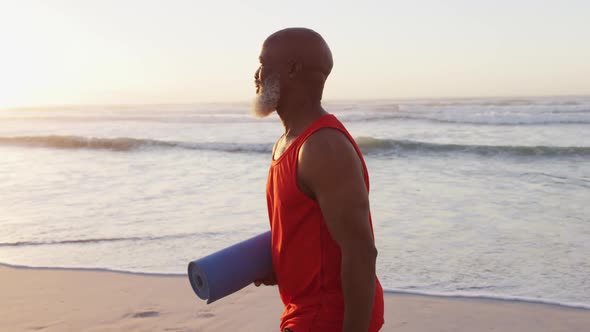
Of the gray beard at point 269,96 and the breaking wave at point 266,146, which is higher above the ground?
the gray beard at point 269,96

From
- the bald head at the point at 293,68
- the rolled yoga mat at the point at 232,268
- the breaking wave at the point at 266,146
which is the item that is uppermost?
the bald head at the point at 293,68

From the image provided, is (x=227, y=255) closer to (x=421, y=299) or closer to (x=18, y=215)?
(x=421, y=299)

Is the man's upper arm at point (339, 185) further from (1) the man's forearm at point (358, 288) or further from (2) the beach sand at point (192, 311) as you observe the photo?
(2) the beach sand at point (192, 311)

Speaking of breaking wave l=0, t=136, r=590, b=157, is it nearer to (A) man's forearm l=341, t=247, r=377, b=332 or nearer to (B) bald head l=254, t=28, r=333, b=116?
(B) bald head l=254, t=28, r=333, b=116

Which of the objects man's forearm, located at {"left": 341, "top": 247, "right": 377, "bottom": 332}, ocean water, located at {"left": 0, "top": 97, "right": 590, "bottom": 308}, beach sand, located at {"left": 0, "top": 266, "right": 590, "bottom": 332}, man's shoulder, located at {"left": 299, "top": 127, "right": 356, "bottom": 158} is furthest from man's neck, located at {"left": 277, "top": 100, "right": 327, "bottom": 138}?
ocean water, located at {"left": 0, "top": 97, "right": 590, "bottom": 308}

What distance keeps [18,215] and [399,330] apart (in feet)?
19.7

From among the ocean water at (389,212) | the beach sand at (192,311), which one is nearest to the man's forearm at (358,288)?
the beach sand at (192,311)

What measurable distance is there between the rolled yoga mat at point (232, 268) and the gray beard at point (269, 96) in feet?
1.52

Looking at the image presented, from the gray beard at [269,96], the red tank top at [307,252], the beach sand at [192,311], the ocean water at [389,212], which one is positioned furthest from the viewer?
the ocean water at [389,212]

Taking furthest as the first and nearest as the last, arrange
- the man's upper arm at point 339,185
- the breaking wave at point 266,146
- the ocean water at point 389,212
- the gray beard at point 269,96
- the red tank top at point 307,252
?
the breaking wave at point 266,146 < the ocean water at point 389,212 < the gray beard at point 269,96 < the red tank top at point 307,252 < the man's upper arm at point 339,185

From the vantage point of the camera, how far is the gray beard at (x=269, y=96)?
5.94 ft

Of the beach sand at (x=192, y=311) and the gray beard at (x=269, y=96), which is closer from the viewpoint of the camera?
the gray beard at (x=269, y=96)

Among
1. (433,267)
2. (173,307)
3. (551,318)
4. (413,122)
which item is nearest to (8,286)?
(173,307)

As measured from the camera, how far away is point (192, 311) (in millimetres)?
4551
